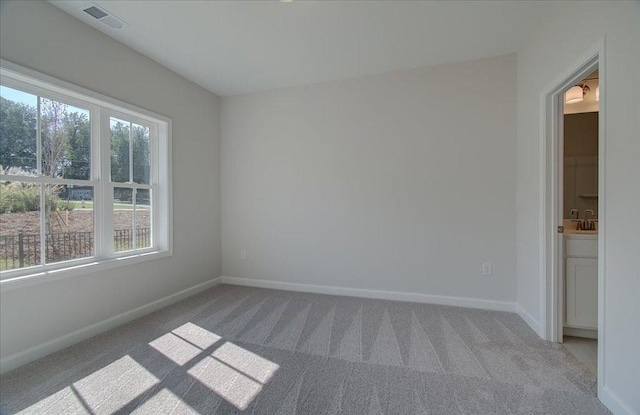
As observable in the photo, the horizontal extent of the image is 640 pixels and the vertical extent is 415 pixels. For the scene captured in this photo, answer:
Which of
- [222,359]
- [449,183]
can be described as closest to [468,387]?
[222,359]

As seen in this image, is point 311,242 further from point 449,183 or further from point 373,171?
point 449,183

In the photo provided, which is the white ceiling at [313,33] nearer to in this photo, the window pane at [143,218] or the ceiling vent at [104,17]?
the ceiling vent at [104,17]

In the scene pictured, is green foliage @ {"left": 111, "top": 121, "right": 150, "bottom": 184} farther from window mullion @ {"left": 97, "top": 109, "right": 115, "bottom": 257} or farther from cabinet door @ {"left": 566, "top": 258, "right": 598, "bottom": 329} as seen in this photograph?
cabinet door @ {"left": 566, "top": 258, "right": 598, "bottom": 329}

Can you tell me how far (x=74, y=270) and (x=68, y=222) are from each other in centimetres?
44

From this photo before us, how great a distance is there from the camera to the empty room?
1747 mm

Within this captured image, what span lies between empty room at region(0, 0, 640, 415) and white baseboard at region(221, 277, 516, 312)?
0.03 meters

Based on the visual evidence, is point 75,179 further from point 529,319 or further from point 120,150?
point 529,319

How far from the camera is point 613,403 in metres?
1.58

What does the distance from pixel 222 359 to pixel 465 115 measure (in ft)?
11.3

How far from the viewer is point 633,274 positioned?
1.45 metres

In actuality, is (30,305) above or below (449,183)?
below

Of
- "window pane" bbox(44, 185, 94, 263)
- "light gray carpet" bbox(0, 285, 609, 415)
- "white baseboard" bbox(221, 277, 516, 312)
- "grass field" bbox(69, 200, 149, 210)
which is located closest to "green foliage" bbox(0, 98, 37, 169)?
"window pane" bbox(44, 185, 94, 263)

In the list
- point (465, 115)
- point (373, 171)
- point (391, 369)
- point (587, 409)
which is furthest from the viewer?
point (373, 171)

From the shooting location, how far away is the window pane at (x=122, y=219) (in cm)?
289
